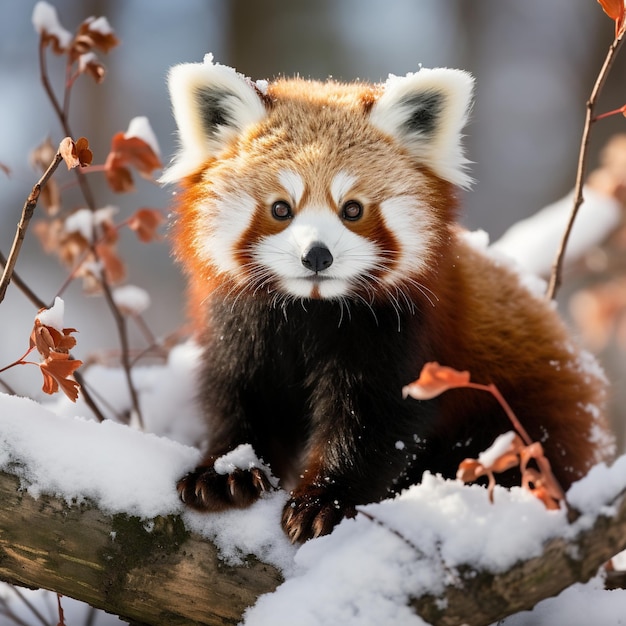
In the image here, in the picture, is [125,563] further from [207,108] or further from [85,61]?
[85,61]

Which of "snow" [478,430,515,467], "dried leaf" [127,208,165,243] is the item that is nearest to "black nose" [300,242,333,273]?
"snow" [478,430,515,467]

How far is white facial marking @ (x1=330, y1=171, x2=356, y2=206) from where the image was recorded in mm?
1873

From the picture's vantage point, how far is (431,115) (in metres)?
2.08

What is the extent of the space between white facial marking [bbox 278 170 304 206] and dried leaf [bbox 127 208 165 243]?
2.92ft

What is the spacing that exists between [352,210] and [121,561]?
96cm

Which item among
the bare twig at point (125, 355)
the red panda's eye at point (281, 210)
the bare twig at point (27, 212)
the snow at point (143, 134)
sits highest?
the snow at point (143, 134)

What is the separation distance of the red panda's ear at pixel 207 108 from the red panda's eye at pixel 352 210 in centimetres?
36

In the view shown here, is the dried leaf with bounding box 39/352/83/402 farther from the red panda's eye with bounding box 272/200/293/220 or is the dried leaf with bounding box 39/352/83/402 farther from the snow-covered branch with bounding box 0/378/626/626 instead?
the red panda's eye with bounding box 272/200/293/220

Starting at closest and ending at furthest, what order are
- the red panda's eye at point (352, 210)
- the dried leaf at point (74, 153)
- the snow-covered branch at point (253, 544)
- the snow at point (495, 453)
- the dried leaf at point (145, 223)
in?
1. the snow at point (495, 453)
2. the snow-covered branch at point (253, 544)
3. the dried leaf at point (74, 153)
4. the red panda's eye at point (352, 210)
5. the dried leaf at point (145, 223)

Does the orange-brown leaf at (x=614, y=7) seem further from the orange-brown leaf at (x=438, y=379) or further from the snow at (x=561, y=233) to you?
the snow at (x=561, y=233)

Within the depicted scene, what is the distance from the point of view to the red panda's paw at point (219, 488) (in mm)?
1837

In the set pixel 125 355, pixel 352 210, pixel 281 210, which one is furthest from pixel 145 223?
pixel 352 210

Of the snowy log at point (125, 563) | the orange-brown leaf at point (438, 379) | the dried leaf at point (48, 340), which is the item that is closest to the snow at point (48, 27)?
the dried leaf at point (48, 340)

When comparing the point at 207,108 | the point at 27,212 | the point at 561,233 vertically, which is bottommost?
the point at 27,212
